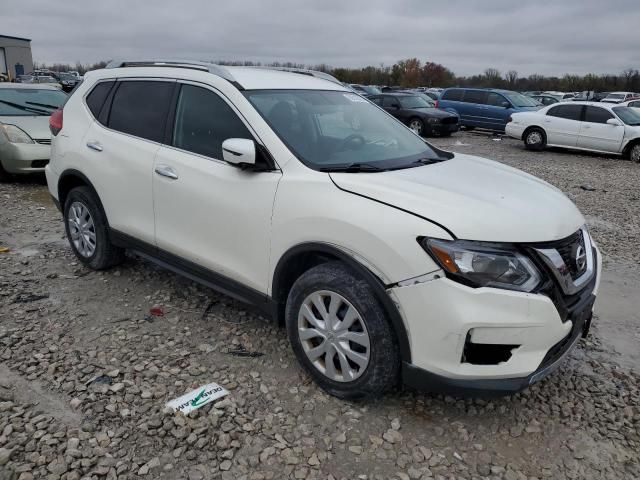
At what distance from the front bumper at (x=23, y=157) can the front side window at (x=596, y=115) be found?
1285 centimetres

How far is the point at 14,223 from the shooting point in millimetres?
6285

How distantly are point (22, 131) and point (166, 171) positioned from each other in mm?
5742

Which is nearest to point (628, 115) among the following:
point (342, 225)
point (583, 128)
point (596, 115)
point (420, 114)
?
point (596, 115)

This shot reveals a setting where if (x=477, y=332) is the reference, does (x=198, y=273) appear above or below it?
below

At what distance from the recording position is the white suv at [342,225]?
2465 millimetres

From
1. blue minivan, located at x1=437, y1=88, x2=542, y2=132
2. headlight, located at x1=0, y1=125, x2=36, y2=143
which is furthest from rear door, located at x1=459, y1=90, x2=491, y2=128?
headlight, located at x1=0, y1=125, x2=36, y2=143

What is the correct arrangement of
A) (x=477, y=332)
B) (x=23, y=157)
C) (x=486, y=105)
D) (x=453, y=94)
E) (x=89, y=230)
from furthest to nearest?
(x=453, y=94)
(x=486, y=105)
(x=23, y=157)
(x=89, y=230)
(x=477, y=332)

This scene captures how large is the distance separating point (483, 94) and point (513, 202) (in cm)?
1738

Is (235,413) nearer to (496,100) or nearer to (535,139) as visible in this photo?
A: (535,139)

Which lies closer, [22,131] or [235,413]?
[235,413]

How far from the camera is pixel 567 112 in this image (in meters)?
14.2

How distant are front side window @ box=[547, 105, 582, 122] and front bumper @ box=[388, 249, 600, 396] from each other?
13224mm

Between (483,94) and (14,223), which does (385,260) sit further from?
(483,94)

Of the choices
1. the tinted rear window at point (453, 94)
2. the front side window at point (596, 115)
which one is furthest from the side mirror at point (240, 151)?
the tinted rear window at point (453, 94)
